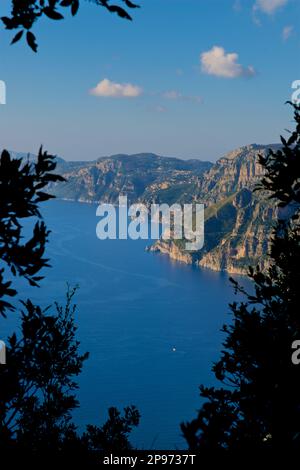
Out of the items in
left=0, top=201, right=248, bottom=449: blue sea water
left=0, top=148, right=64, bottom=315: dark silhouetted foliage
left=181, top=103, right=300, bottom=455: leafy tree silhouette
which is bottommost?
left=0, top=201, right=248, bottom=449: blue sea water

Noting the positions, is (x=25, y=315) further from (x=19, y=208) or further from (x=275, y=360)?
(x=275, y=360)

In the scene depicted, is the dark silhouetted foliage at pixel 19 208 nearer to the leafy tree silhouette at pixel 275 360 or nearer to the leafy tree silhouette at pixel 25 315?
the leafy tree silhouette at pixel 25 315

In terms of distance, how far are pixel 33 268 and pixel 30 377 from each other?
695cm

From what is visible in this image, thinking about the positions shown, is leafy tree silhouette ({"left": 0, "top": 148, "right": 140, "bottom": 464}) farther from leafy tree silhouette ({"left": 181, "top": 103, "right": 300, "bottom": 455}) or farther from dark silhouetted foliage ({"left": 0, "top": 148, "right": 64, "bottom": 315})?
leafy tree silhouette ({"left": 181, "top": 103, "right": 300, "bottom": 455})

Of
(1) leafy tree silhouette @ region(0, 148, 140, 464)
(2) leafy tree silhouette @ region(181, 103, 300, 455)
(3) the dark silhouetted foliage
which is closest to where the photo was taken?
(3) the dark silhouetted foliage

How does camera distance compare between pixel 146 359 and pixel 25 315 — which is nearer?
pixel 25 315

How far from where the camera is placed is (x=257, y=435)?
10.0 meters

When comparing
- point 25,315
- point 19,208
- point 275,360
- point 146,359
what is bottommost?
point 146,359

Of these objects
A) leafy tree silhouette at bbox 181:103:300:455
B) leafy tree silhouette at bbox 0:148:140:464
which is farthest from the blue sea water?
leafy tree silhouette at bbox 181:103:300:455

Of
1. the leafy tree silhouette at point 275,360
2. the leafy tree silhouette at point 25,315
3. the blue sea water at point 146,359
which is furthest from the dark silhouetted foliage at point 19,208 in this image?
the blue sea water at point 146,359

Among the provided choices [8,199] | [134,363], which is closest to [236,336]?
[8,199]

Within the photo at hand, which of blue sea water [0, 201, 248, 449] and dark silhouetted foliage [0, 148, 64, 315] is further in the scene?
blue sea water [0, 201, 248, 449]

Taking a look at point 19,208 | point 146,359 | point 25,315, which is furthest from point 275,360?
point 146,359
